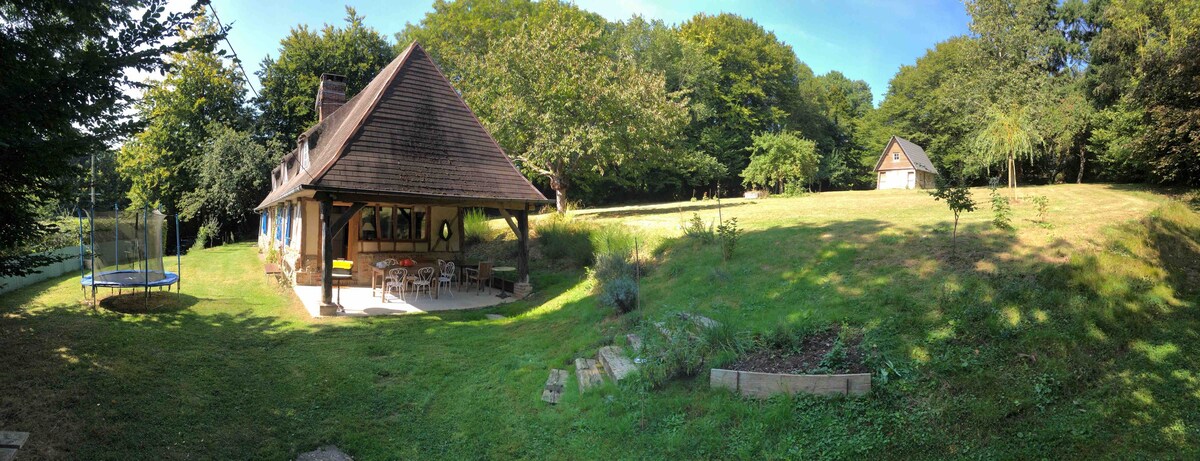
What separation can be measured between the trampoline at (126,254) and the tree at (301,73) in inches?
543

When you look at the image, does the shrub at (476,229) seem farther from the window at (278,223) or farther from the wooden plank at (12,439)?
the wooden plank at (12,439)

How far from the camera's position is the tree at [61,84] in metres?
4.90

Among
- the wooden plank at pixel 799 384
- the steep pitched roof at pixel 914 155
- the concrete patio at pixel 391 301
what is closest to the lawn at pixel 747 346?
the wooden plank at pixel 799 384

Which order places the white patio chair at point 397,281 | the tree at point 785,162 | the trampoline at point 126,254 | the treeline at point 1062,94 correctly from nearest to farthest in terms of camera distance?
the trampoline at point 126,254 → the white patio chair at point 397,281 → the treeline at point 1062,94 → the tree at point 785,162

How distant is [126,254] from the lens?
1479 cm

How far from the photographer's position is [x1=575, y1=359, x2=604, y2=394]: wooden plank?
6.24 meters

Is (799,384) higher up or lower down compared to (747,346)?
lower down

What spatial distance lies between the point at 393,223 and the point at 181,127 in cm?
2183

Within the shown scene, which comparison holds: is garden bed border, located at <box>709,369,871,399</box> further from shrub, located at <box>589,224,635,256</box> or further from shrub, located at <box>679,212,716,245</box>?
shrub, located at <box>589,224,635,256</box>

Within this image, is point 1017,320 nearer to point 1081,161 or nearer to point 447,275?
point 447,275

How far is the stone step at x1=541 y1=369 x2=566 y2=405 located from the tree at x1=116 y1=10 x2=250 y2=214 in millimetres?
29759

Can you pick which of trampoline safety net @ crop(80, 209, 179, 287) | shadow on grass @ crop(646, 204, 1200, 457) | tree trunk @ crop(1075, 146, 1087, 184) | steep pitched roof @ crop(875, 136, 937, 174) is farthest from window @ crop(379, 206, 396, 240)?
steep pitched roof @ crop(875, 136, 937, 174)

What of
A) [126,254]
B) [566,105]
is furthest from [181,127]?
[566,105]

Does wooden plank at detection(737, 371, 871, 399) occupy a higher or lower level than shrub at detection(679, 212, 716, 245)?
lower
